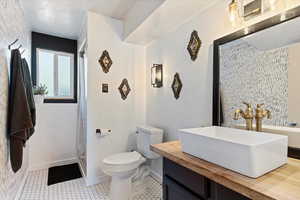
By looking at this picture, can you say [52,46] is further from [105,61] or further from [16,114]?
[16,114]

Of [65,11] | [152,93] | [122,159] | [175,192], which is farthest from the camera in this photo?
[152,93]

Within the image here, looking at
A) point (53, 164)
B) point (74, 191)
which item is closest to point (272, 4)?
point (74, 191)

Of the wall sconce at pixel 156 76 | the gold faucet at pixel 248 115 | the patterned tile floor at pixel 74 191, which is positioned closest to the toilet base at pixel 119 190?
the patterned tile floor at pixel 74 191

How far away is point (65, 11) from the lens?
7.42ft

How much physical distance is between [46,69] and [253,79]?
10.9 feet

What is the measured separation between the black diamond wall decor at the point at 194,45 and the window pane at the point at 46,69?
105 inches

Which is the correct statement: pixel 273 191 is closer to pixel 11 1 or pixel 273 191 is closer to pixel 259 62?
pixel 259 62

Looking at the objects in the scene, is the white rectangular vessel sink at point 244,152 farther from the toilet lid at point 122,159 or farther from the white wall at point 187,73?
the toilet lid at point 122,159

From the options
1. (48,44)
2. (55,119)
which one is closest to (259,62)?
(55,119)

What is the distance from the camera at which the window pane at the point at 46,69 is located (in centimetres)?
301

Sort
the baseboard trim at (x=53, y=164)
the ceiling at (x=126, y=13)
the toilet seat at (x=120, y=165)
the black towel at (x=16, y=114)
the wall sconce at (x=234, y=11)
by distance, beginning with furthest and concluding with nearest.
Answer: the baseboard trim at (x=53, y=164) → the toilet seat at (x=120, y=165) → the ceiling at (x=126, y=13) → the black towel at (x=16, y=114) → the wall sconce at (x=234, y=11)

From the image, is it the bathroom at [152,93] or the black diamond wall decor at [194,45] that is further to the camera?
the black diamond wall decor at [194,45]

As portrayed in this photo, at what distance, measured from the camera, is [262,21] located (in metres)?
1.13

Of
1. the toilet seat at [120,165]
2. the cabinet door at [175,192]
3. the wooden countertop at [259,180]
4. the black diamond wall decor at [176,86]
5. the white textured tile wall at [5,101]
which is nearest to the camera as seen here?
the wooden countertop at [259,180]
